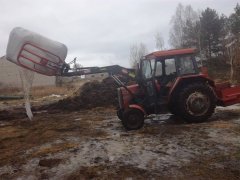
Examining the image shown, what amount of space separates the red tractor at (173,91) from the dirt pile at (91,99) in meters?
7.02

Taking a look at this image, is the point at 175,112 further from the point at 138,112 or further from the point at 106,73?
the point at 106,73

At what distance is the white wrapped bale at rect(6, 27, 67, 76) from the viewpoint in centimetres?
1146

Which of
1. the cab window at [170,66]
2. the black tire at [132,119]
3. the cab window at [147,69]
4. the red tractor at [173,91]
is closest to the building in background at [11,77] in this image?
the cab window at [147,69]

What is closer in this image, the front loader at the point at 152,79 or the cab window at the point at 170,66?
the front loader at the point at 152,79

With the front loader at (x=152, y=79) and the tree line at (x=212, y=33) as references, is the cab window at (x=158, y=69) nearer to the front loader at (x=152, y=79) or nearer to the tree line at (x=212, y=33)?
the front loader at (x=152, y=79)

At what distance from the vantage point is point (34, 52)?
11508mm

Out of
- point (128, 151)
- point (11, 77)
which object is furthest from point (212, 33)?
point (128, 151)

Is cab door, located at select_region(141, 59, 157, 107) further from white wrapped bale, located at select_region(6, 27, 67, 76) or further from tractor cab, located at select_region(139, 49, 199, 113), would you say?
white wrapped bale, located at select_region(6, 27, 67, 76)

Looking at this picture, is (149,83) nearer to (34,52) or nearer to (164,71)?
(164,71)

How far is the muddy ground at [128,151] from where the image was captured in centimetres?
659

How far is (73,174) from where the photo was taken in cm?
670

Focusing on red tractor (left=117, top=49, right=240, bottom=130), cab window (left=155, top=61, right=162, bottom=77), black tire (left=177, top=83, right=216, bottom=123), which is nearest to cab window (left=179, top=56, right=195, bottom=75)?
red tractor (left=117, top=49, right=240, bottom=130)

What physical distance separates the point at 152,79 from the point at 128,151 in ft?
11.9

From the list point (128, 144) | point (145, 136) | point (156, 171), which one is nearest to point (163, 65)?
point (145, 136)
